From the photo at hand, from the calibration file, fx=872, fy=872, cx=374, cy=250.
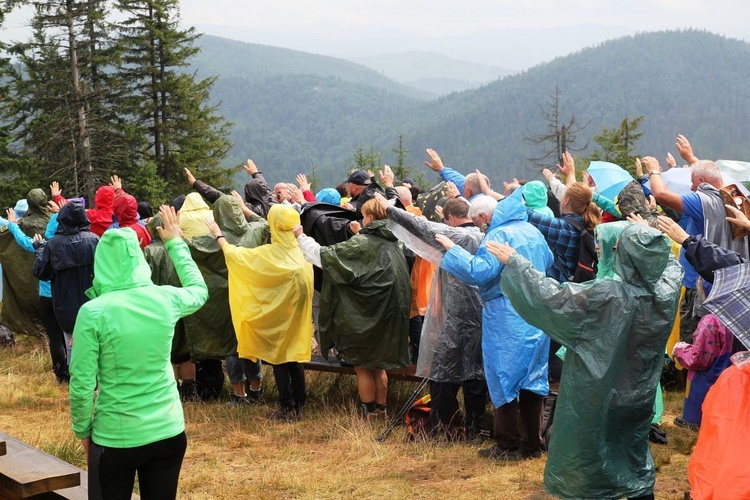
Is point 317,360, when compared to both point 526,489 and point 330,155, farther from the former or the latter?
point 330,155

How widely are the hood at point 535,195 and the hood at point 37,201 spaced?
5.65 m

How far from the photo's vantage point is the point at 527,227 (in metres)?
5.90

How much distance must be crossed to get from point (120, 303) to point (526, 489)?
A: 9.20 ft

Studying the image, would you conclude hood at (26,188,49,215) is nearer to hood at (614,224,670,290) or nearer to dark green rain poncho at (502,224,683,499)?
dark green rain poncho at (502,224,683,499)

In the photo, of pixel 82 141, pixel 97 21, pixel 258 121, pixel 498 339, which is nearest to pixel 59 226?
pixel 498 339

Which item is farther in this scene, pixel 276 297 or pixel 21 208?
pixel 21 208

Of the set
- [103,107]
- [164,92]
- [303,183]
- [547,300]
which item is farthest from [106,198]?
[164,92]

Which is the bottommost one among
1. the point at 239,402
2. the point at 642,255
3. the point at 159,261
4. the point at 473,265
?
the point at 239,402

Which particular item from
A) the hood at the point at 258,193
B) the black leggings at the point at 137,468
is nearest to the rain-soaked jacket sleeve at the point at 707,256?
the black leggings at the point at 137,468

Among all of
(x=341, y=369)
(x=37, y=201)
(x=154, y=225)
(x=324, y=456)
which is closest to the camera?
(x=324, y=456)

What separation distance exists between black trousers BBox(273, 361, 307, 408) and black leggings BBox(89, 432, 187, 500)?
3.23m

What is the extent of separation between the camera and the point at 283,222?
6.97 m

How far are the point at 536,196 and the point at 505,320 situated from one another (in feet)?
4.88

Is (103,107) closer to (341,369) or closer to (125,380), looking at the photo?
(341,369)
